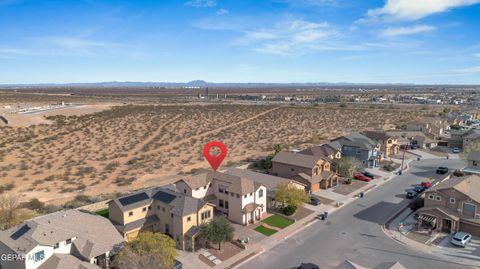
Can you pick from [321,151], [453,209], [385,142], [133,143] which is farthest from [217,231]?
[133,143]

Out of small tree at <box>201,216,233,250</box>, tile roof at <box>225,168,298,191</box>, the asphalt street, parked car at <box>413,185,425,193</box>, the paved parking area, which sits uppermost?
tile roof at <box>225,168,298,191</box>

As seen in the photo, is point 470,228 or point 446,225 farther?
point 446,225

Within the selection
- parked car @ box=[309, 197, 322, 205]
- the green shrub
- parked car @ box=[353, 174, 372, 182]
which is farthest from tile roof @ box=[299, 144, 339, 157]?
the green shrub

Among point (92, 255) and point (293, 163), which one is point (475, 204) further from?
point (92, 255)

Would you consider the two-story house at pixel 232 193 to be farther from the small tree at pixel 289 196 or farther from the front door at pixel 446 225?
the front door at pixel 446 225

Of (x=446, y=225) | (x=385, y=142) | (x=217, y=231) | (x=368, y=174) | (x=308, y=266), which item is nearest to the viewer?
(x=308, y=266)

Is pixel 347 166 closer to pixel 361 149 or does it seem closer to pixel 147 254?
pixel 361 149

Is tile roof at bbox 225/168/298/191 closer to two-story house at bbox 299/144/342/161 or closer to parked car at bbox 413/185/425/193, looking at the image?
two-story house at bbox 299/144/342/161

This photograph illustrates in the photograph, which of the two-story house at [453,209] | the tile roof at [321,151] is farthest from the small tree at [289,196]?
the tile roof at [321,151]
